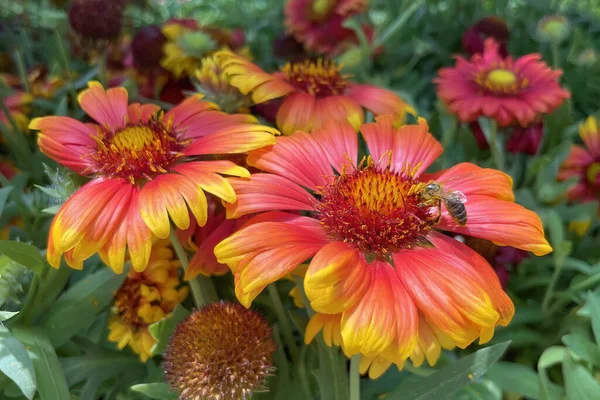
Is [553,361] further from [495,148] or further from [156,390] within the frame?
[156,390]

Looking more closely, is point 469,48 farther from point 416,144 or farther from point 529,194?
point 416,144

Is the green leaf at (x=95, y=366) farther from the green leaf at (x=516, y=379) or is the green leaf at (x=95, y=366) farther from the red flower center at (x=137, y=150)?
A: the green leaf at (x=516, y=379)

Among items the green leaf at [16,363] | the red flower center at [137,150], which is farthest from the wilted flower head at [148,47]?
the green leaf at [16,363]

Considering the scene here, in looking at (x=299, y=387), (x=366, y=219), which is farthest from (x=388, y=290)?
(x=299, y=387)

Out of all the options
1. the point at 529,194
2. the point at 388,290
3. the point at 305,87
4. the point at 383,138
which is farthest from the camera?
the point at 529,194

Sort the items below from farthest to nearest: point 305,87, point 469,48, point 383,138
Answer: point 469,48 < point 305,87 < point 383,138

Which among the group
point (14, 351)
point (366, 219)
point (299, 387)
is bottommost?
point (299, 387)

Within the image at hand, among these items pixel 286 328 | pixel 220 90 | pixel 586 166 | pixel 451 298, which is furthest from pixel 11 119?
pixel 586 166
